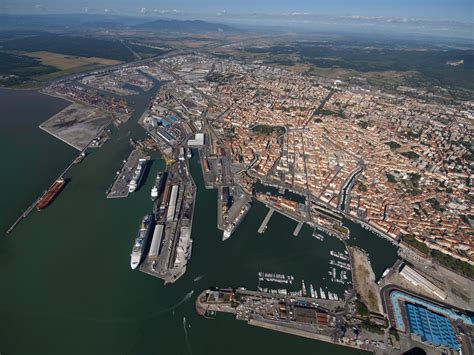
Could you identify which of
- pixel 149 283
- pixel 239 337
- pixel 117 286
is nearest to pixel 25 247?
pixel 117 286

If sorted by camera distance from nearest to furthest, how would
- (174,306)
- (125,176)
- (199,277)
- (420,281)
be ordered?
(174,306) < (420,281) < (199,277) < (125,176)

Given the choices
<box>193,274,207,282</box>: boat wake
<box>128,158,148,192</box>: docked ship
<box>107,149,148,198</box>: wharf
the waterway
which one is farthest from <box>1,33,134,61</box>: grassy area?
<box>193,274,207,282</box>: boat wake

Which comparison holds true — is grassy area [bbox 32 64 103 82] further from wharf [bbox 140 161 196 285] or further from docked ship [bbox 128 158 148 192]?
wharf [bbox 140 161 196 285]

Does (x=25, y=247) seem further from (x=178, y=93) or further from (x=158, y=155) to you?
(x=178, y=93)

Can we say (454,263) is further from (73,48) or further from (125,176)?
(73,48)

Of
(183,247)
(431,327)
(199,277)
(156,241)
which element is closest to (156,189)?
(156,241)

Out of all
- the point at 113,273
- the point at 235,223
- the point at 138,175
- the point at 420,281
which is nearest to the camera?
the point at 420,281
